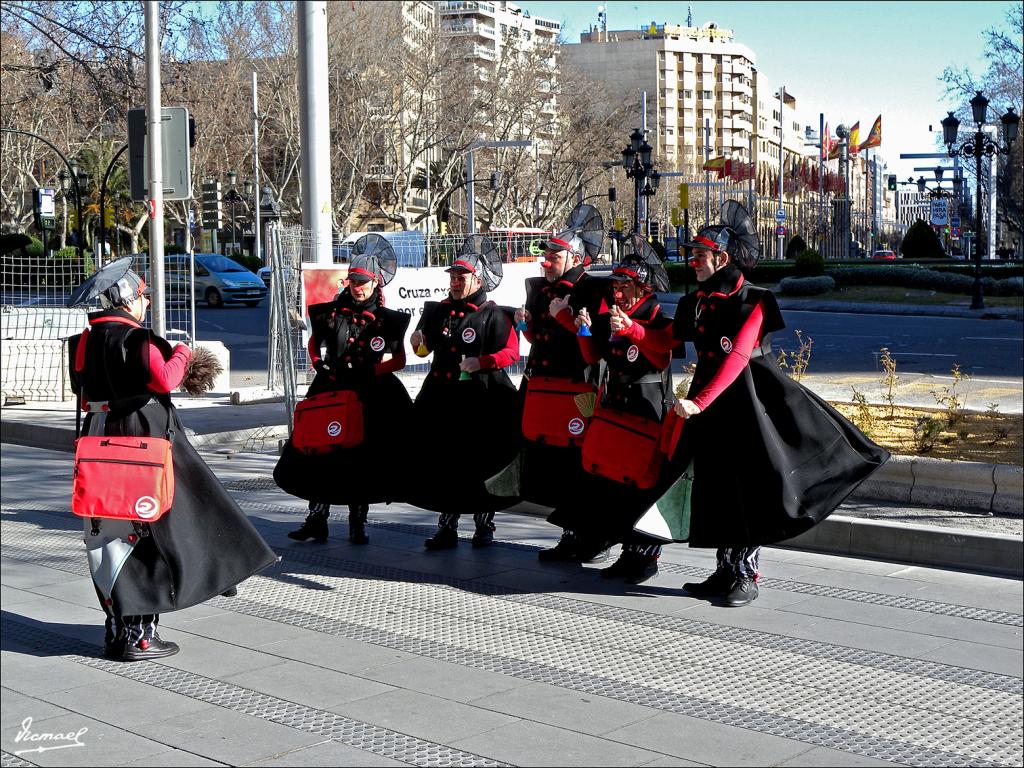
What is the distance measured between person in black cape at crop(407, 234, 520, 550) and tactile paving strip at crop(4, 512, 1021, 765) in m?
0.71

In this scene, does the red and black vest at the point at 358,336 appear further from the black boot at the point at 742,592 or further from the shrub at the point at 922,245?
the shrub at the point at 922,245

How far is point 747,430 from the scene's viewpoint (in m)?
6.64

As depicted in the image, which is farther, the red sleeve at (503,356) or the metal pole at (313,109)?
the metal pole at (313,109)

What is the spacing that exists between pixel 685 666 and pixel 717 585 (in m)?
1.33

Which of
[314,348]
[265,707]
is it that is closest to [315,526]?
[314,348]

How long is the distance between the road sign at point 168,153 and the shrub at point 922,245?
45.0m

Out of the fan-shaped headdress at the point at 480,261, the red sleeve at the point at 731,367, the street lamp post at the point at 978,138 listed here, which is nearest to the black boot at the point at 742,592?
the red sleeve at the point at 731,367

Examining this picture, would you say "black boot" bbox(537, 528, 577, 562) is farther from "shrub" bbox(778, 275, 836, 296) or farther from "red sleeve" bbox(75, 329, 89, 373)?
"shrub" bbox(778, 275, 836, 296)

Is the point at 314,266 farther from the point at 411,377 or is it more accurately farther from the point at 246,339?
the point at 246,339

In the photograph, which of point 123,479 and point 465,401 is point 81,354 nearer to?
point 123,479

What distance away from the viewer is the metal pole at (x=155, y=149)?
49.0 ft

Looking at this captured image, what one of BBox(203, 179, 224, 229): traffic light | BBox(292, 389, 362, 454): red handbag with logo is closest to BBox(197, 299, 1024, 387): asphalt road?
BBox(203, 179, 224, 229): traffic light

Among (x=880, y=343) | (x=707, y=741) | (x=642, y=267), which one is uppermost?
(x=642, y=267)

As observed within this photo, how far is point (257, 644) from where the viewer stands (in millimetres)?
6238
